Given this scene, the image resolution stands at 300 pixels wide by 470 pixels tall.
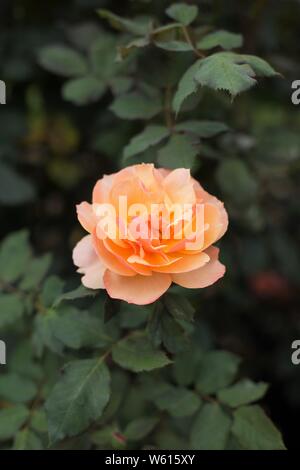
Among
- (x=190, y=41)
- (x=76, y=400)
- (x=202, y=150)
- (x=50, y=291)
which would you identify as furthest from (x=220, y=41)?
(x=76, y=400)

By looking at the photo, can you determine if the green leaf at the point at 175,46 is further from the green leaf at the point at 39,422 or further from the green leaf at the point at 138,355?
the green leaf at the point at 39,422

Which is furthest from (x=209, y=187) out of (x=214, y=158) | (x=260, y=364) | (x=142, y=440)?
(x=260, y=364)

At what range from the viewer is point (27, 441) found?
1229mm

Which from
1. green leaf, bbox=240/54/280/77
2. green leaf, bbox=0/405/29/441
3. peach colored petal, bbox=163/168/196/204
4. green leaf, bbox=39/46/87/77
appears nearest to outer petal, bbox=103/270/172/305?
peach colored petal, bbox=163/168/196/204

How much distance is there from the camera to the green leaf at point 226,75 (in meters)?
0.96

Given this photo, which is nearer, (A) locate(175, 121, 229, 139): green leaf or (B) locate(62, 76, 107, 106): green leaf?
(A) locate(175, 121, 229, 139): green leaf

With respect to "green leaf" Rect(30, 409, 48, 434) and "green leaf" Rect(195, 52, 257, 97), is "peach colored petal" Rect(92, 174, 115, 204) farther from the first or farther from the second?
"green leaf" Rect(30, 409, 48, 434)

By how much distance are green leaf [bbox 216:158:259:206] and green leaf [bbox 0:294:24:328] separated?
519mm

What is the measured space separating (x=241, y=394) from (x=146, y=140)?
0.50 meters

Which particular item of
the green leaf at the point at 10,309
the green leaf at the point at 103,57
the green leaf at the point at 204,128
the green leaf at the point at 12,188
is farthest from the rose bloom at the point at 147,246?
the green leaf at the point at 12,188

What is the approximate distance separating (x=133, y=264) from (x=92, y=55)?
73 cm

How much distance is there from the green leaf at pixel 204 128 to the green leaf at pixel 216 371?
1.46 ft

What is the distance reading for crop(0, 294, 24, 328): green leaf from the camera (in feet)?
4.25

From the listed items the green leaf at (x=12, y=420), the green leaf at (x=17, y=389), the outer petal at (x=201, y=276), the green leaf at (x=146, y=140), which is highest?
the green leaf at (x=146, y=140)
